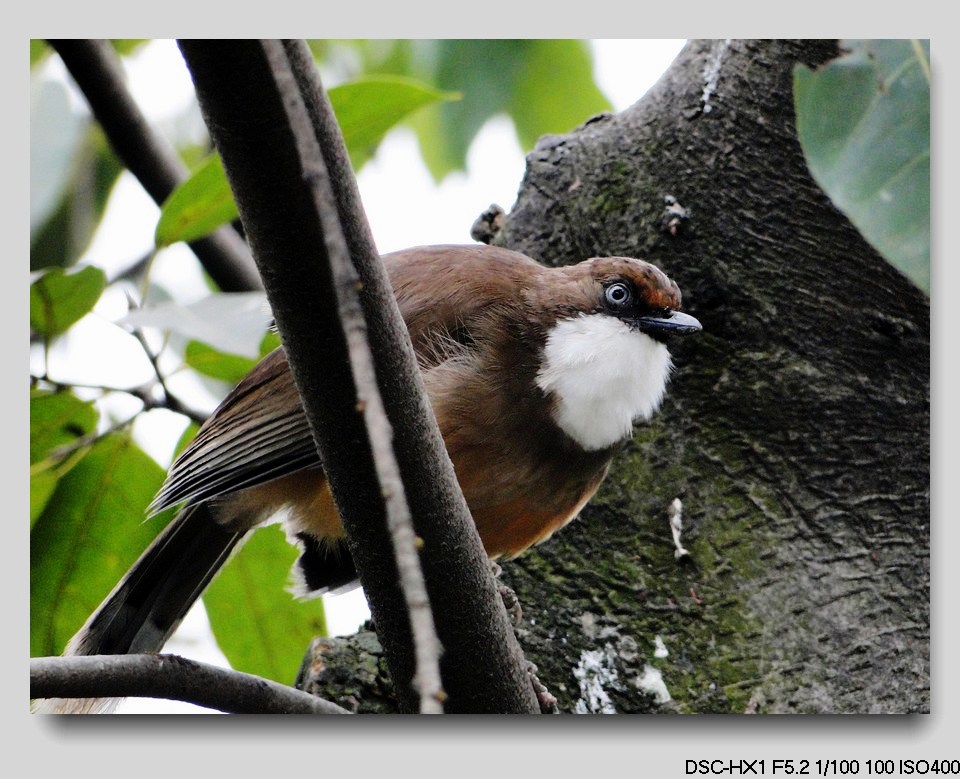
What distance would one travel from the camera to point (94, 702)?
2.32 meters

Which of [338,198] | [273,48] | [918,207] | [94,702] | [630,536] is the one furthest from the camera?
[630,536]

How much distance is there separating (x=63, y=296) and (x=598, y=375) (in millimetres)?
1120

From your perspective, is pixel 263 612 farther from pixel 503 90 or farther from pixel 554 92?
pixel 554 92

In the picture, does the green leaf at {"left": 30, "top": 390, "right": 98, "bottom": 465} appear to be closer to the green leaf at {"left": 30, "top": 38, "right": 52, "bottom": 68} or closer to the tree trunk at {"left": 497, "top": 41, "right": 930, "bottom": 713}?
the green leaf at {"left": 30, "top": 38, "right": 52, "bottom": 68}

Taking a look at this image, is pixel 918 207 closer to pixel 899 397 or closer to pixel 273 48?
pixel 899 397

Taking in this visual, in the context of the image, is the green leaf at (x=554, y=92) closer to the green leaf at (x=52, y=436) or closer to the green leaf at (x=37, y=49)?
the green leaf at (x=37, y=49)

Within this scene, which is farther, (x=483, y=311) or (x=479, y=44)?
(x=479, y=44)

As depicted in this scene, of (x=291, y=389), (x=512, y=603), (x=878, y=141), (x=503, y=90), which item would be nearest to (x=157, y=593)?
(x=291, y=389)

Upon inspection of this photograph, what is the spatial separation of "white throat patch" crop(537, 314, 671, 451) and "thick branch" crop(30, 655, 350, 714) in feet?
2.49

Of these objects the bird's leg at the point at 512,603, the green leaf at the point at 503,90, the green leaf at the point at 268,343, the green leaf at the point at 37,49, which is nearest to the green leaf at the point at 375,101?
the green leaf at the point at 503,90

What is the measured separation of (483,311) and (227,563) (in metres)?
0.86

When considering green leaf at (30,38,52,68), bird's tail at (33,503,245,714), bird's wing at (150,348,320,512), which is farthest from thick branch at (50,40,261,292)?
bird's tail at (33,503,245,714)

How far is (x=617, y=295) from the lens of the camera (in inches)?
91.0

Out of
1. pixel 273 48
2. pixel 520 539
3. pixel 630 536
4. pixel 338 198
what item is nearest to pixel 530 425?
pixel 520 539
